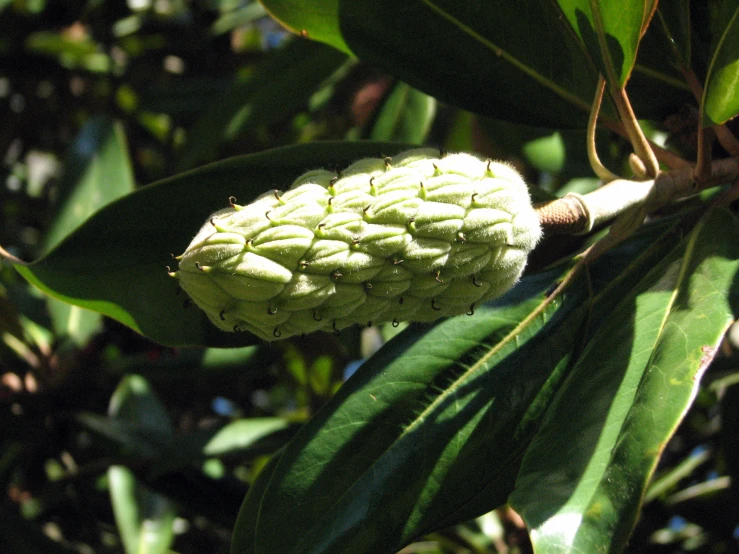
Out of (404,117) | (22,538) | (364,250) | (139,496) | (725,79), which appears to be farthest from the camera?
(139,496)

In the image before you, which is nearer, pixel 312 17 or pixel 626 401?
pixel 626 401

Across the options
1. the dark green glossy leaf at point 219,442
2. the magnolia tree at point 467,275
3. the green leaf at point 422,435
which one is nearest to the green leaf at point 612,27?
the magnolia tree at point 467,275

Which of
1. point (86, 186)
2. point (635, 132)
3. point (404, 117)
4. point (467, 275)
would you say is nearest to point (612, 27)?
point (635, 132)

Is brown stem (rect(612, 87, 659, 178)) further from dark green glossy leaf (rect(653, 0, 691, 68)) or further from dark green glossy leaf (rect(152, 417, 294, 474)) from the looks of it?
dark green glossy leaf (rect(152, 417, 294, 474))

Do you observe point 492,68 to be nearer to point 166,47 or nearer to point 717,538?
point 717,538

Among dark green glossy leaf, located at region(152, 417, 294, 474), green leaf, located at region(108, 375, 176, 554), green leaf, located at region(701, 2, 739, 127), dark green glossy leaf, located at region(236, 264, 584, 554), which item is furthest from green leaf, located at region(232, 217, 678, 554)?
green leaf, located at region(108, 375, 176, 554)

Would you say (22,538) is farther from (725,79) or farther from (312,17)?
(725,79)

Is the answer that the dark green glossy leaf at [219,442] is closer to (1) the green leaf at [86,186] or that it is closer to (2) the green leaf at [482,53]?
(1) the green leaf at [86,186]
